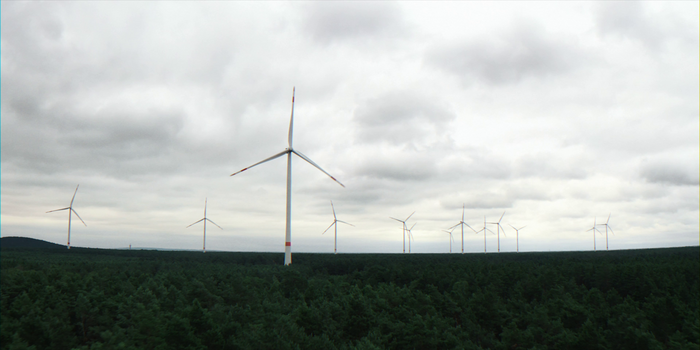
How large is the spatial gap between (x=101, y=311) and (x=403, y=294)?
19126 millimetres

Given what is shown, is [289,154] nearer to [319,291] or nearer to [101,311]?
[319,291]

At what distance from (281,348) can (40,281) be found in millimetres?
30228

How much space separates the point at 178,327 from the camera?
17.6 m

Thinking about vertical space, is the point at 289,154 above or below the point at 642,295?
above

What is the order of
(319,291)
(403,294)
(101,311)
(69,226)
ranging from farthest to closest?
(69,226) < (319,291) < (403,294) < (101,311)

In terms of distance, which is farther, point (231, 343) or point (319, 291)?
point (319, 291)

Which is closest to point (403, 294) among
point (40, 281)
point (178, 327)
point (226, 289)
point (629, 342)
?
point (226, 289)

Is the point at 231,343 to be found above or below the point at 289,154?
below

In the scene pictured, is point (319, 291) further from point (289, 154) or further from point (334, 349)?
point (289, 154)

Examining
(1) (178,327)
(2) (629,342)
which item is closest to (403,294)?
(2) (629,342)

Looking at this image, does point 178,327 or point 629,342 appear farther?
point 629,342

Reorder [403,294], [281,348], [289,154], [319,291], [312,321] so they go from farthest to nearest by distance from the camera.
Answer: [289,154] < [319,291] < [403,294] < [312,321] < [281,348]

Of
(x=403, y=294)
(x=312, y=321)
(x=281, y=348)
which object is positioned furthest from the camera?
(x=403, y=294)

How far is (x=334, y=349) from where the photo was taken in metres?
18.9
